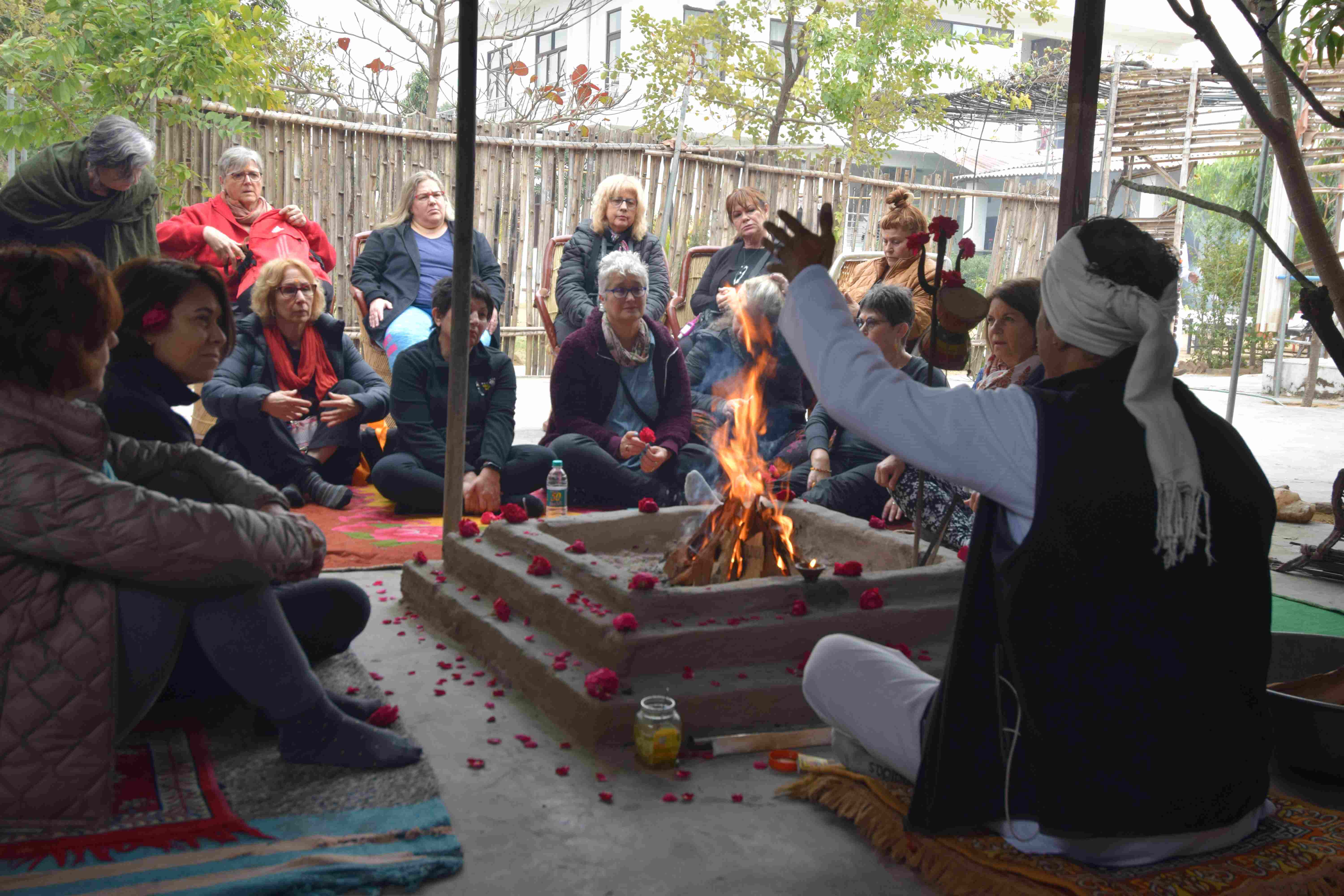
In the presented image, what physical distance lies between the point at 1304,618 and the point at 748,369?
3.40m

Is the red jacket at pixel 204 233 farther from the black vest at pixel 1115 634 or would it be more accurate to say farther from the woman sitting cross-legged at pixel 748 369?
the black vest at pixel 1115 634

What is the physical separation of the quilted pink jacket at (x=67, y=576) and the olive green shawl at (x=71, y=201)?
12.9 feet

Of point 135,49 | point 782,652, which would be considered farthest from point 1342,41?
point 135,49

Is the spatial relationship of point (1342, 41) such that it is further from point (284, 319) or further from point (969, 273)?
point (969, 273)

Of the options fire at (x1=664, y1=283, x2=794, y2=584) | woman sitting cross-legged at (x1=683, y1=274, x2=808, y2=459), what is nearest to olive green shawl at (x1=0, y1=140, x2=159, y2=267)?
woman sitting cross-legged at (x1=683, y1=274, x2=808, y2=459)

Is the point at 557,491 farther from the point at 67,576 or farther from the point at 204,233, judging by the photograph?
the point at 67,576

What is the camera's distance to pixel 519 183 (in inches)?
417

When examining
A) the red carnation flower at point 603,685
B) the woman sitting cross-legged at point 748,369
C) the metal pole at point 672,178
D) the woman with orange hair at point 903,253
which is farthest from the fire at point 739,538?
the metal pole at point 672,178

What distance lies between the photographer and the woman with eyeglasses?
6.99 m

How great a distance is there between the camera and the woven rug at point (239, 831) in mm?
2160

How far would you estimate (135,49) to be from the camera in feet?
24.6

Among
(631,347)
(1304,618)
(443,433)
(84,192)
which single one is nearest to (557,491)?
(443,433)

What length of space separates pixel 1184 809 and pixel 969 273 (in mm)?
17105

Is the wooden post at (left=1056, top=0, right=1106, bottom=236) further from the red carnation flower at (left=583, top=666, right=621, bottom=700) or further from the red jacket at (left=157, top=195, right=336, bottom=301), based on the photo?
the red jacket at (left=157, top=195, right=336, bottom=301)
